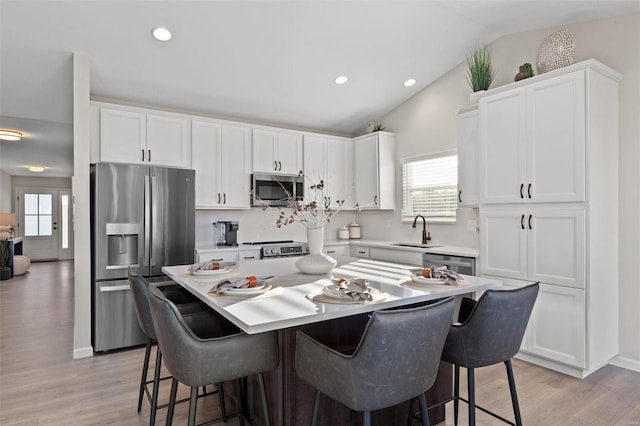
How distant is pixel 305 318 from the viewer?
153 cm

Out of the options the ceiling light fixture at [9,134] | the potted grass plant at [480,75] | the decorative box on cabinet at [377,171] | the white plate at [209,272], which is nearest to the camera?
the white plate at [209,272]

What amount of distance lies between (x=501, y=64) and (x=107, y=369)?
15.6 feet

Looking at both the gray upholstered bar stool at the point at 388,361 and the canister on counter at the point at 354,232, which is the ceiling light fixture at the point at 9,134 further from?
the gray upholstered bar stool at the point at 388,361

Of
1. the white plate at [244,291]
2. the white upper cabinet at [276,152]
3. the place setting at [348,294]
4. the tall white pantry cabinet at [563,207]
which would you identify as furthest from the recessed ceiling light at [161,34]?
the tall white pantry cabinet at [563,207]

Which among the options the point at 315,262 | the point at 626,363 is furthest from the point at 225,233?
the point at 626,363

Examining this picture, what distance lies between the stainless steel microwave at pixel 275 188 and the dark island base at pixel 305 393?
113 inches

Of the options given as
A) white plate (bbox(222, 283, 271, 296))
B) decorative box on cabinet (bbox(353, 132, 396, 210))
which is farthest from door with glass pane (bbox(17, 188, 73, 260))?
white plate (bbox(222, 283, 271, 296))

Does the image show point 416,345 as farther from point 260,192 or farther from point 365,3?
point 260,192

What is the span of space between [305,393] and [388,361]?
73cm

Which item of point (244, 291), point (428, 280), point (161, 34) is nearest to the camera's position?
point (244, 291)

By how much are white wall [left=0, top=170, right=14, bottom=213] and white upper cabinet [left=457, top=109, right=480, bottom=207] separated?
1153 centimetres

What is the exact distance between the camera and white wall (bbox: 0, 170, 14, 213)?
10188 millimetres

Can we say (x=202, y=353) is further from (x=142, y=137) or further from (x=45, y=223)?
(x=45, y=223)

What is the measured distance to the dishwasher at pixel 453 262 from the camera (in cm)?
373
